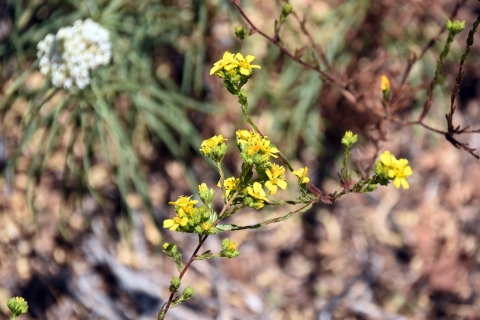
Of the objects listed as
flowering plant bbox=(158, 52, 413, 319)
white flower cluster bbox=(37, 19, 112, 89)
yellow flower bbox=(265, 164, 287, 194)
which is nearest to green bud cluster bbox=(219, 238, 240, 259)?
flowering plant bbox=(158, 52, 413, 319)

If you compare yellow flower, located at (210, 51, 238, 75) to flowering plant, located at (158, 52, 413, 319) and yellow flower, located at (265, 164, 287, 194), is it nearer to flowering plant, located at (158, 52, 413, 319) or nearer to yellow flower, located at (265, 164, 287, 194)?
flowering plant, located at (158, 52, 413, 319)

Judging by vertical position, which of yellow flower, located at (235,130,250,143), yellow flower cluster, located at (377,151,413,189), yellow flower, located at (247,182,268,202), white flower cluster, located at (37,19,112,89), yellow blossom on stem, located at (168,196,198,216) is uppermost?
white flower cluster, located at (37,19,112,89)

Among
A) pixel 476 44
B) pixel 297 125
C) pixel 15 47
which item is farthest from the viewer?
pixel 476 44

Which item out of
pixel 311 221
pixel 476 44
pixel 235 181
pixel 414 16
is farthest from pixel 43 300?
pixel 476 44

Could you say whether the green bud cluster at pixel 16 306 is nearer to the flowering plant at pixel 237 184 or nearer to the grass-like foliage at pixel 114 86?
the flowering plant at pixel 237 184

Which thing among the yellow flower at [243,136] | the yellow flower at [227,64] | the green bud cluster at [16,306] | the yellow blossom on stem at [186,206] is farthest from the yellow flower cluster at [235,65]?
the green bud cluster at [16,306]

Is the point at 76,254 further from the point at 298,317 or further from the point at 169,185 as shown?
the point at 298,317

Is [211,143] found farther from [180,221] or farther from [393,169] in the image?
[393,169]
